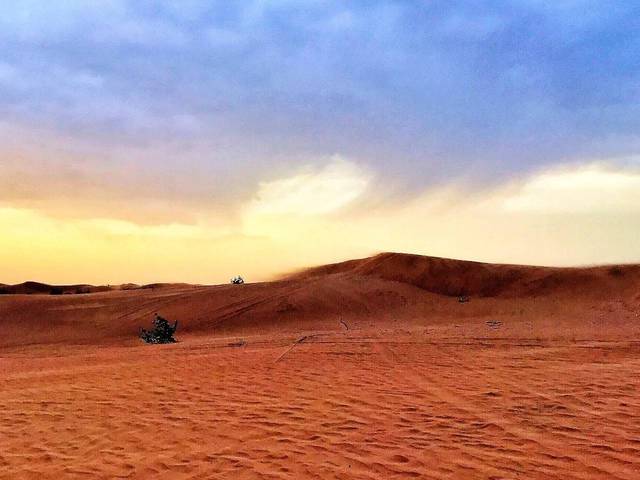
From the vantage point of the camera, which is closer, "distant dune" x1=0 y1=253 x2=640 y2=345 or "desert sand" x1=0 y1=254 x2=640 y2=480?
"desert sand" x1=0 y1=254 x2=640 y2=480

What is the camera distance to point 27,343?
2130cm

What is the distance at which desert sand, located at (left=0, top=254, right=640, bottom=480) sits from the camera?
18.1 feet

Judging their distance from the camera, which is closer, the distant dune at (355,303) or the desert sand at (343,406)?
the desert sand at (343,406)

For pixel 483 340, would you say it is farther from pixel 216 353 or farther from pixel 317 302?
pixel 317 302

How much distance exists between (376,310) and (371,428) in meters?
17.6

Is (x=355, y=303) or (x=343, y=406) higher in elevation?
(x=355, y=303)

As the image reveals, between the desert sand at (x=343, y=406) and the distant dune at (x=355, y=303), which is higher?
the distant dune at (x=355, y=303)

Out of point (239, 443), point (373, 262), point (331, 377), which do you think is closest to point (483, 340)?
point (331, 377)

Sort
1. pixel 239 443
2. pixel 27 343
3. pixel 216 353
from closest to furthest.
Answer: pixel 239 443 → pixel 216 353 → pixel 27 343

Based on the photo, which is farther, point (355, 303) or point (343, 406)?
point (355, 303)

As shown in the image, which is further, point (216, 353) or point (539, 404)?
point (216, 353)

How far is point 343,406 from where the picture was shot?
757 centimetres

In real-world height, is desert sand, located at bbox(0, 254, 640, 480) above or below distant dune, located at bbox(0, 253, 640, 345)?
below

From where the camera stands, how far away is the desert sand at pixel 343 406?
5520 millimetres
